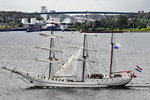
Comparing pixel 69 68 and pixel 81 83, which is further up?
pixel 69 68

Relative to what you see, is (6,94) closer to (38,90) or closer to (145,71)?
(38,90)

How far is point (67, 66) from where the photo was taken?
237ft

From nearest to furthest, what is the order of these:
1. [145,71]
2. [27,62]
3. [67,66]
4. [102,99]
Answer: [102,99] < [67,66] < [145,71] < [27,62]

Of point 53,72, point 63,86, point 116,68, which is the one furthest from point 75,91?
point 116,68

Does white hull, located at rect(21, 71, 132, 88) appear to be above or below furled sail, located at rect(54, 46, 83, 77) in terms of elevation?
below

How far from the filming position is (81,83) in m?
70.1

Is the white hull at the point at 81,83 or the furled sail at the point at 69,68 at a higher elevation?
the furled sail at the point at 69,68

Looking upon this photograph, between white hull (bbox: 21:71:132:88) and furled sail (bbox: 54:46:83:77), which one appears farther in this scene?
furled sail (bbox: 54:46:83:77)

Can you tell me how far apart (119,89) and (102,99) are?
7.50 m

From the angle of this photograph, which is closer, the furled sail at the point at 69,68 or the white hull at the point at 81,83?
the white hull at the point at 81,83

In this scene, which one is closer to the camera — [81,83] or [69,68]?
[81,83]

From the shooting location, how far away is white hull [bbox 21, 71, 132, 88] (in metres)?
69.6

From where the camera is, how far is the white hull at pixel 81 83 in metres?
69.6

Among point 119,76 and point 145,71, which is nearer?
point 119,76
